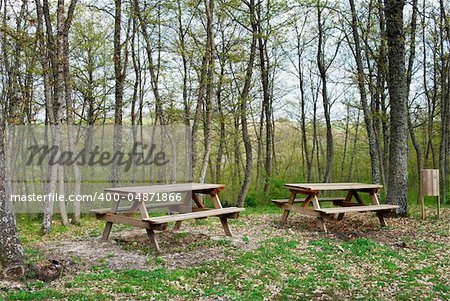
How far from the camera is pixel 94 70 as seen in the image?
1502 cm

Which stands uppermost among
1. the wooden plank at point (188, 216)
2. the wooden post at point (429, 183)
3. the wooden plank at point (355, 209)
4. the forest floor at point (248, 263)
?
the wooden post at point (429, 183)

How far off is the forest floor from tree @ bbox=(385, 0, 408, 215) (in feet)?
2.59

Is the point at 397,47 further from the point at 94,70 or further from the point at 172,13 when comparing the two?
the point at 94,70

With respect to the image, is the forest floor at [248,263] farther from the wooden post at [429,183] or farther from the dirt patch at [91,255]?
the wooden post at [429,183]

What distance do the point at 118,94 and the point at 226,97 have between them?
258 inches

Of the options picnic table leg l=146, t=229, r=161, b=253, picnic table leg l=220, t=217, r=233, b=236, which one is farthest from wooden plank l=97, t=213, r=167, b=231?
picnic table leg l=220, t=217, r=233, b=236

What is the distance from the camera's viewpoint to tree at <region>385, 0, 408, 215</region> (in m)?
9.02

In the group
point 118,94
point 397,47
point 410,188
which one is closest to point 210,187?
point 118,94

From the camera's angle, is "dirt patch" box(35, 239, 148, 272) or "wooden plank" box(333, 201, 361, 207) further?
"wooden plank" box(333, 201, 361, 207)

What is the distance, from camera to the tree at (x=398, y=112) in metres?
9.02

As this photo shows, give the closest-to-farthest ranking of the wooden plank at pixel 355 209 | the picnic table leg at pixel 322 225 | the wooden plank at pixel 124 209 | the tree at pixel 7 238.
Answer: the tree at pixel 7 238
the wooden plank at pixel 124 209
the wooden plank at pixel 355 209
the picnic table leg at pixel 322 225

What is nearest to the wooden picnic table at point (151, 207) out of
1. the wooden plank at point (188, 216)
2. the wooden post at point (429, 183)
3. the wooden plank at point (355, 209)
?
the wooden plank at point (188, 216)

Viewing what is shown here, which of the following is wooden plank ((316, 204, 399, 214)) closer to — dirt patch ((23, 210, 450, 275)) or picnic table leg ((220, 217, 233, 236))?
dirt patch ((23, 210, 450, 275))

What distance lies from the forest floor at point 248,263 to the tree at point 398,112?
2.59 ft
